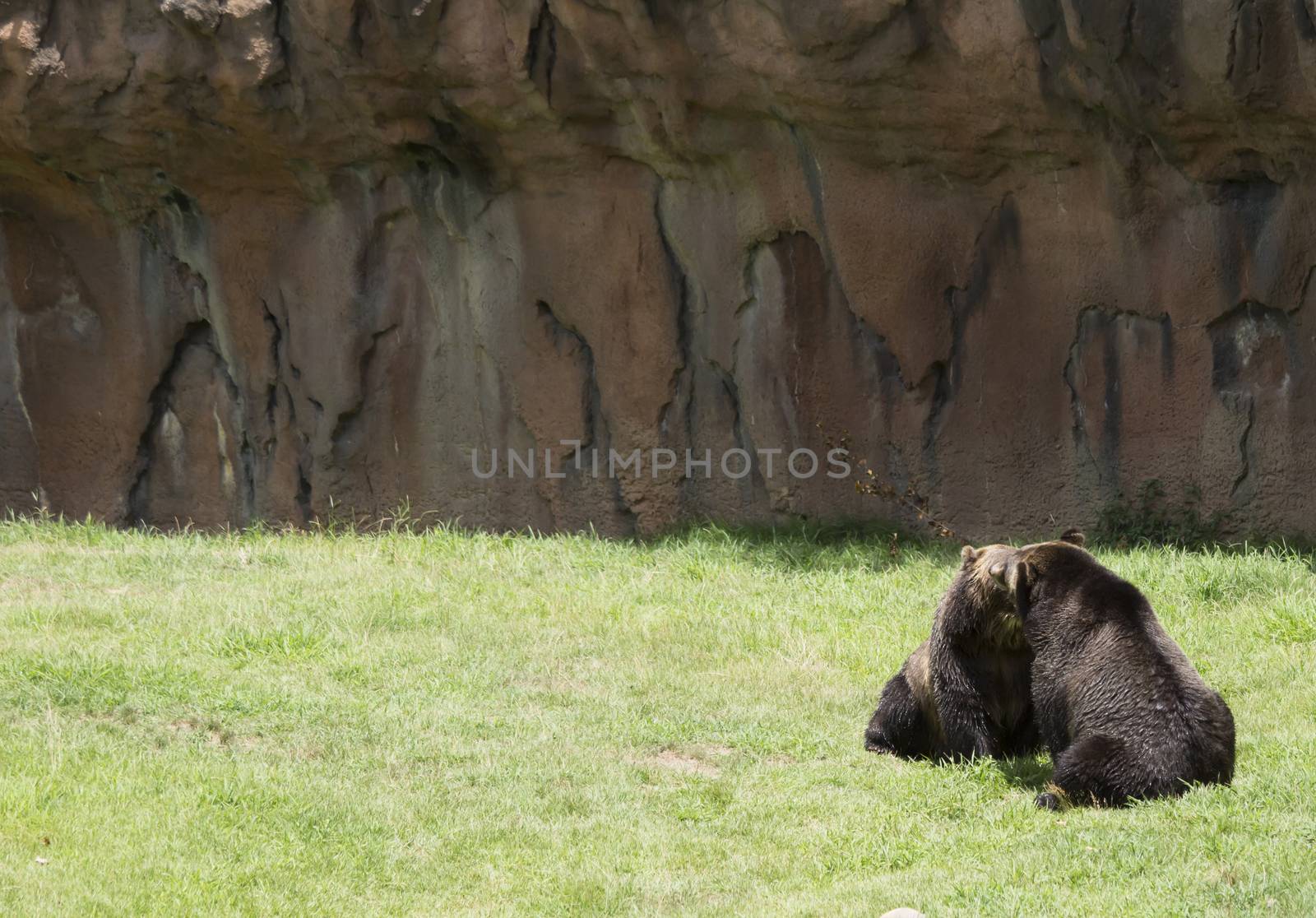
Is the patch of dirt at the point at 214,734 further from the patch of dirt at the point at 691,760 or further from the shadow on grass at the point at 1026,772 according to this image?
the shadow on grass at the point at 1026,772

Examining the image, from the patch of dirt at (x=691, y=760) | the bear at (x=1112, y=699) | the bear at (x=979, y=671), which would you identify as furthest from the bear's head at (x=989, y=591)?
the patch of dirt at (x=691, y=760)

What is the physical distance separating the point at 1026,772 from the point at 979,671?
0.42 metres

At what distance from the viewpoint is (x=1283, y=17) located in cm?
910

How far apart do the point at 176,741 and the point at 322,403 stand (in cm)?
688

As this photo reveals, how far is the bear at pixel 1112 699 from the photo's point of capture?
17.8ft

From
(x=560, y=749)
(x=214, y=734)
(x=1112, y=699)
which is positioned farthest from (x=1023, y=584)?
(x=214, y=734)

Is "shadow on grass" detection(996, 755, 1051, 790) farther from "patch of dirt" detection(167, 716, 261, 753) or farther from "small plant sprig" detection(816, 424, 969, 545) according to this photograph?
"small plant sprig" detection(816, 424, 969, 545)

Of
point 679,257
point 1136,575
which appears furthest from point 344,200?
point 1136,575

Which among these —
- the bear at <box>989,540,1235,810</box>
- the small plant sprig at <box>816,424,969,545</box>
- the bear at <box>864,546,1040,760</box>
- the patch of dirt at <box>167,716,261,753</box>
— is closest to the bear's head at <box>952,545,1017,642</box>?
the bear at <box>864,546,1040,760</box>

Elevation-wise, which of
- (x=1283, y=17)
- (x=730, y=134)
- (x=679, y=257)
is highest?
(x=1283, y=17)

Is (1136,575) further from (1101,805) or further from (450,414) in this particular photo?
(450,414)

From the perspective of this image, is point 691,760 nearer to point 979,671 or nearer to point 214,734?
point 979,671

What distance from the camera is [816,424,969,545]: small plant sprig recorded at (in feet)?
35.9

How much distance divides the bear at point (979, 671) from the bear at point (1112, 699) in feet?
0.80
